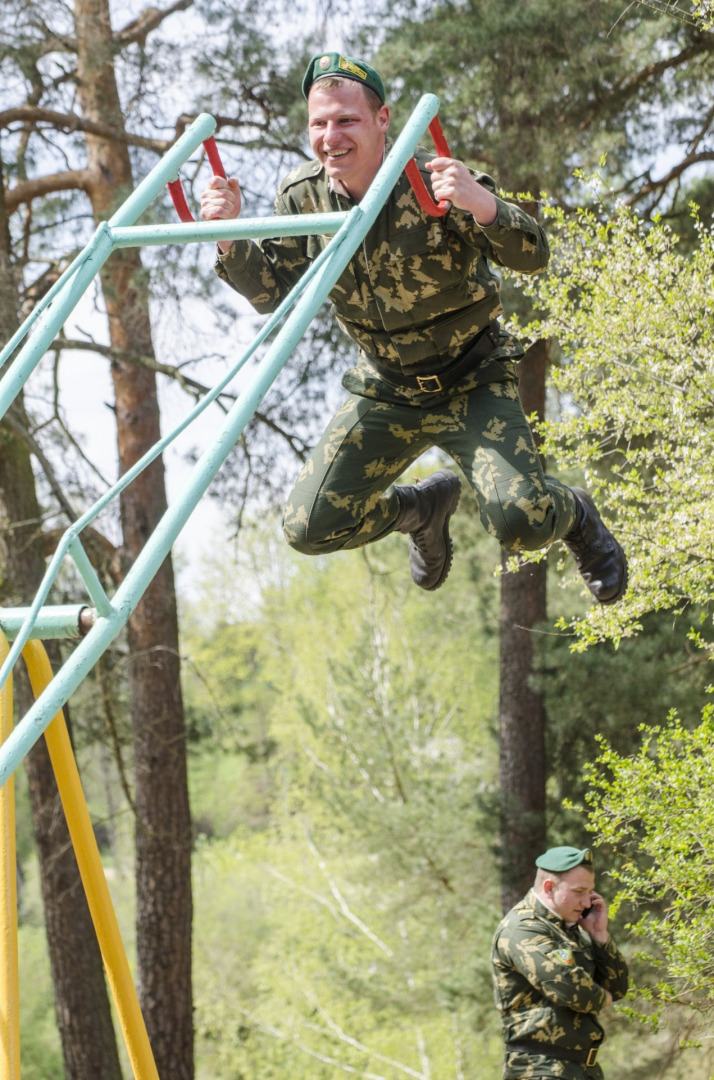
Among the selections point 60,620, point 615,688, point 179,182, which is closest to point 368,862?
point 615,688

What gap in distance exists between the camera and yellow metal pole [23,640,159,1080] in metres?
1.95

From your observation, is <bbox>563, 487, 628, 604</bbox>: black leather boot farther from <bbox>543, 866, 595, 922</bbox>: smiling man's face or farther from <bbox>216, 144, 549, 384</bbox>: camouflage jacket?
<bbox>543, 866, 595, 922</bbox>: smiling man's face

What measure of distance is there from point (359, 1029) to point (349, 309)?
15951mm

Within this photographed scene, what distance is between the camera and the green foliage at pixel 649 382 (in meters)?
4.23

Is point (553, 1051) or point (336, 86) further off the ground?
point (336, 86)

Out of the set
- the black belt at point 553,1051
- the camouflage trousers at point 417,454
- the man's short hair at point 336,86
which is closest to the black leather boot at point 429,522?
the camouflage trousers at point 417,454

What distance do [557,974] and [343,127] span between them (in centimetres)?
287

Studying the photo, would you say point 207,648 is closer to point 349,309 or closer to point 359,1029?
point 359,1029

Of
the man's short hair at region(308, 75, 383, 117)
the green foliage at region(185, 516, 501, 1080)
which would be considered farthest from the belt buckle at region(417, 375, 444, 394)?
the green foliage at region(185, 516, 501, 1080)

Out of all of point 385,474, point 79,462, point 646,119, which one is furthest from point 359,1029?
point 385,474

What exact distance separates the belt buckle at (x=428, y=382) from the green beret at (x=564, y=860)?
6.11 ft

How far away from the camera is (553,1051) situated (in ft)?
12.9

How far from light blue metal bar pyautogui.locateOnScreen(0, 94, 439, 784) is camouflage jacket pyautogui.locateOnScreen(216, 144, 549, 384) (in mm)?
737

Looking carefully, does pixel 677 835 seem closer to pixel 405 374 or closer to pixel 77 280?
pixel 405 374
